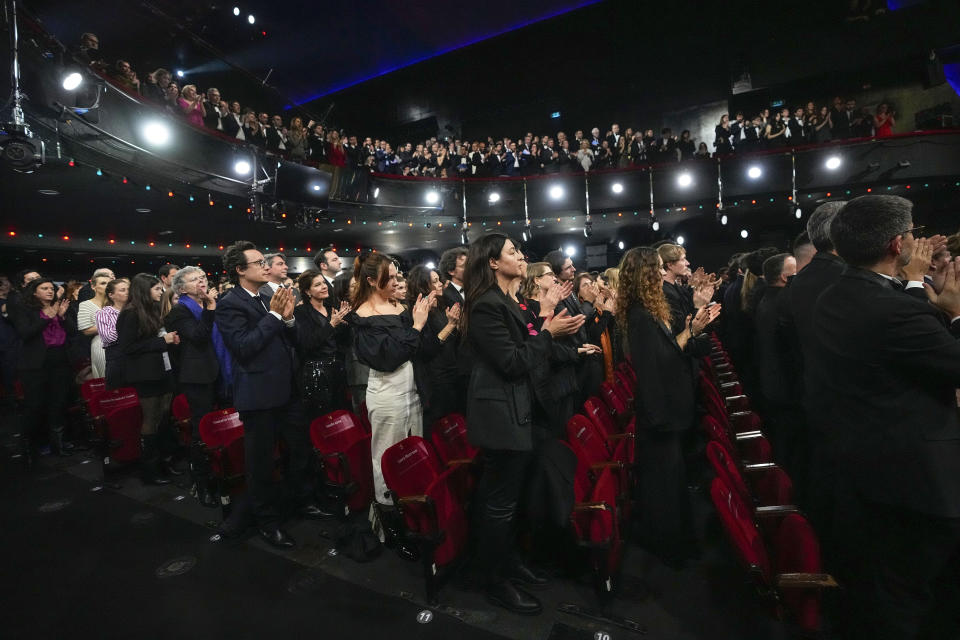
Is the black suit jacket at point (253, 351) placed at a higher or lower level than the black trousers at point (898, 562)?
higher

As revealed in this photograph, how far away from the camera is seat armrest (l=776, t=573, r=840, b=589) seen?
1328 mm

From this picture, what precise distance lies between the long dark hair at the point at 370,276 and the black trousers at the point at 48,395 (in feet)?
12.1

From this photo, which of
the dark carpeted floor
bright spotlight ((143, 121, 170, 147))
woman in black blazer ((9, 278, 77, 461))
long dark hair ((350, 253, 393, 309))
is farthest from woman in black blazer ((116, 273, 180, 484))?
bright spotlight ((143, 121, 170, 147))

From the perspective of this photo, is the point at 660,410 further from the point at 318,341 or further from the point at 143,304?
the point at 143,304

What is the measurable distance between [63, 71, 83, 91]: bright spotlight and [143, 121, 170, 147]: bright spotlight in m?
1.21

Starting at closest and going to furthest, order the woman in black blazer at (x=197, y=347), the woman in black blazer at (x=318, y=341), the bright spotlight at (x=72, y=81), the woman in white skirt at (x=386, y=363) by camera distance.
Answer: the woman in white skirt at (x=386, y=363), the woman in black blazer at (x=318, y=341), the woman in black blazer at (x=197, y=347), the bright spotlight at (x=72, y=81)

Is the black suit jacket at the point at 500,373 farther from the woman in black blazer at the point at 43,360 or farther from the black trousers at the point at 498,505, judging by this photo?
the woman in black blazer at the point at 43,360

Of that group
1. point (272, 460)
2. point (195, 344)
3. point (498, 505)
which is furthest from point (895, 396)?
point (195, 344)

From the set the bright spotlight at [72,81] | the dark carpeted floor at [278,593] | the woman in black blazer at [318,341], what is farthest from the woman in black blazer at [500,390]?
the bright spotlight at [72,81]

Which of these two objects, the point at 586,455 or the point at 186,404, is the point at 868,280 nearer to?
the point at 586,455

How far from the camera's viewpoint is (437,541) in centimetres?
199

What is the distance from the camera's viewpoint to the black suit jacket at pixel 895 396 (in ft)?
4.03

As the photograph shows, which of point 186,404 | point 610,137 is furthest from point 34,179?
point 610,137

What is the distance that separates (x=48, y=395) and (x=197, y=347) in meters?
2.21
